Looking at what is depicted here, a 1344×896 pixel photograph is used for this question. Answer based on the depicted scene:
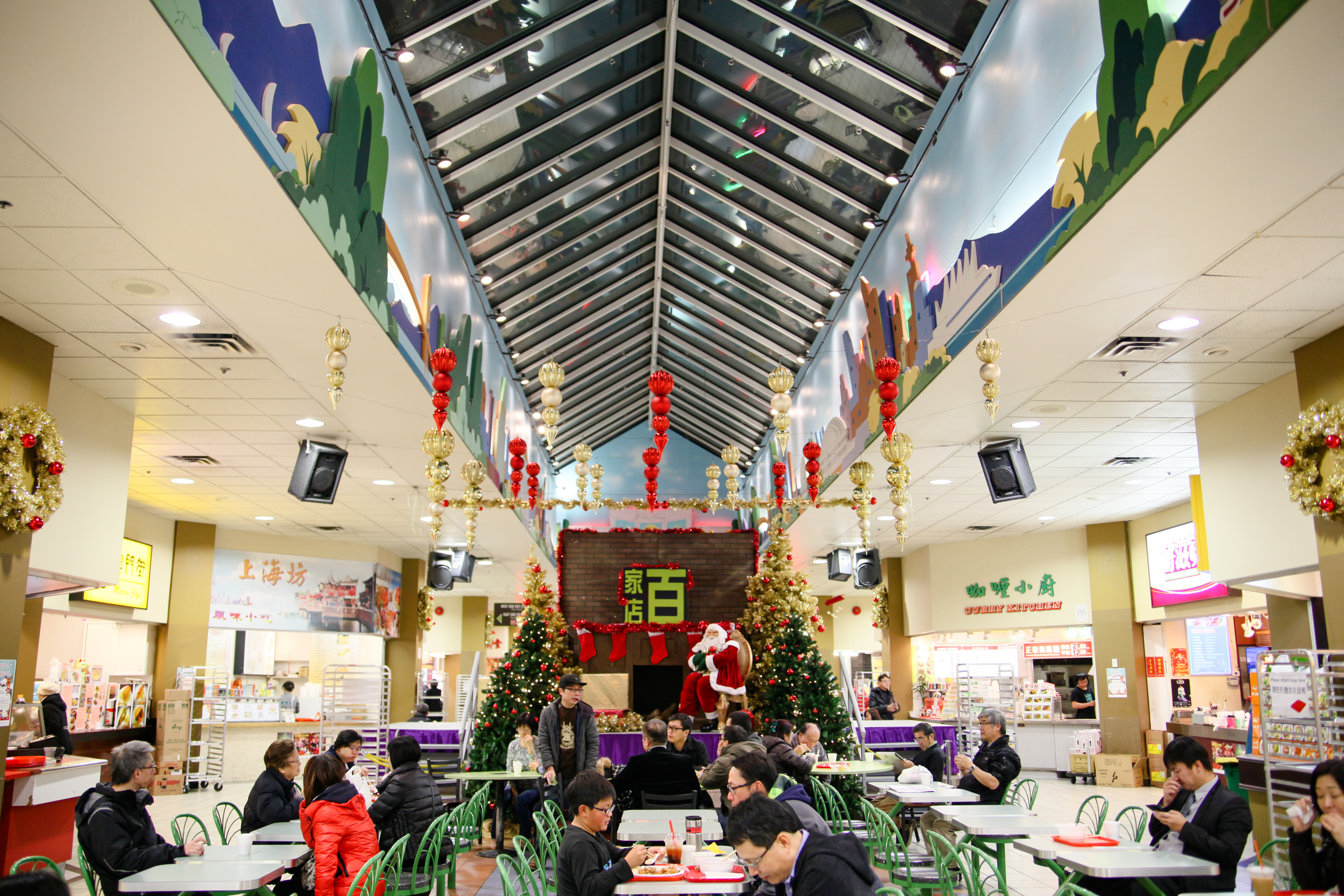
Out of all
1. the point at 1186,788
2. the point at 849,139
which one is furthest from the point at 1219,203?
the point at 849,139

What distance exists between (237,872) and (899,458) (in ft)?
17.0

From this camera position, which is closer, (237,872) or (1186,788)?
(237,872)

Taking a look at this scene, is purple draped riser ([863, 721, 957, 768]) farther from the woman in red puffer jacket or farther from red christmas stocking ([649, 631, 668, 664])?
the woman in red puffer jacket

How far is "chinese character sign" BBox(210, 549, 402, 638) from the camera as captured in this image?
14.8 metres

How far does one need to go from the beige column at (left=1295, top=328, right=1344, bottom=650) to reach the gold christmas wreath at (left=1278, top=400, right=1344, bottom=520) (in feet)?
0.22

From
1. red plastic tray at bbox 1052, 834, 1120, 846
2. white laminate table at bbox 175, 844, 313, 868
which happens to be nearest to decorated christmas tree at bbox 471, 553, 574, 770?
white laminate table at bbox 175, 844, 313, 868

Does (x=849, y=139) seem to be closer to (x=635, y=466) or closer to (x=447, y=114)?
(x=447, y=114)

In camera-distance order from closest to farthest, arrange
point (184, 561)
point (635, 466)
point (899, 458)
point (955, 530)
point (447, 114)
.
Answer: point (899, 458), point (447, 114), point (184, 561), point (955, 530), point (635, 466)

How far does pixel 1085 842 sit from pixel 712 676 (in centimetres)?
625

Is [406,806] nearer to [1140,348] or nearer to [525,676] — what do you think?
[525,676]

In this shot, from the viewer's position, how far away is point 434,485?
7.48 m

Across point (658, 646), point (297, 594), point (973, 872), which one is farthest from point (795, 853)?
point (297, 594)

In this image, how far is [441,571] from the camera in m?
15.6

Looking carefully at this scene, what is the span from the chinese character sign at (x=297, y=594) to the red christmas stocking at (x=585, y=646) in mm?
5877
